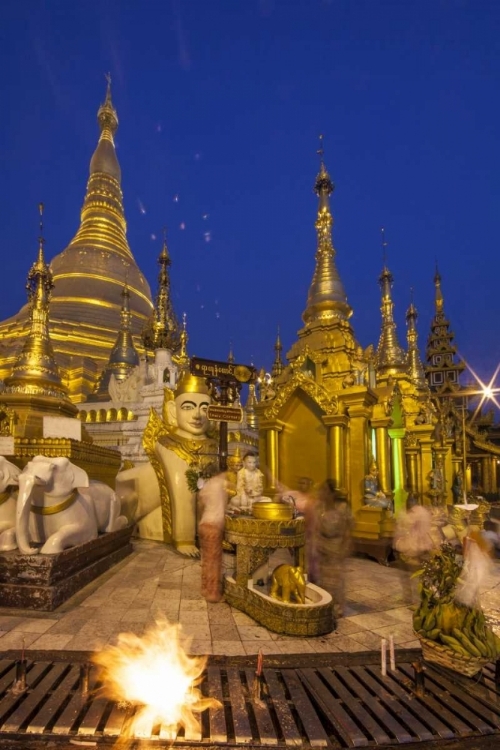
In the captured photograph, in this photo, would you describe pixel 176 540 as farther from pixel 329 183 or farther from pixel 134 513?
pixel 329 183

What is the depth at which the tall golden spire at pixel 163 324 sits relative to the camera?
25.1 meters

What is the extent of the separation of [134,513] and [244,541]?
18.0ft

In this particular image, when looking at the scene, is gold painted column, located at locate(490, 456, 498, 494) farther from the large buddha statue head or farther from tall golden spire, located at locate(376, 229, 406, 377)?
the large buddha statue head

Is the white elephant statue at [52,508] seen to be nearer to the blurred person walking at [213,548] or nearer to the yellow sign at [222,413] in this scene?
the blurred person walking at [213,548]

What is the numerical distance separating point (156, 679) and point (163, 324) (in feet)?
74.9

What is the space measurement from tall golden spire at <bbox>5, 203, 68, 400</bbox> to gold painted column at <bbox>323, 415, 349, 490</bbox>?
791 cm

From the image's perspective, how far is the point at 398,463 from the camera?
14.0 meters

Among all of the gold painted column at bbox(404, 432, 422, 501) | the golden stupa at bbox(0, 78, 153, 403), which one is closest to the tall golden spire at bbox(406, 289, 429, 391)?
the gold painted column at bbox(404, 432, 422, 501)

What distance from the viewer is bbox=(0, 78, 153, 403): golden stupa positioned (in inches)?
1219

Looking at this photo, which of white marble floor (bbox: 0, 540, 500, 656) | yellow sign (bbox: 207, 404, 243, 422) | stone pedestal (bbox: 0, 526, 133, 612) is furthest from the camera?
yellow sign (bbox: 207, 404, 243, 422)

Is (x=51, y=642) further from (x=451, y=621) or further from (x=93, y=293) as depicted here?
(x=93, y=293)

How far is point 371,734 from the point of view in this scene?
2.93 meters

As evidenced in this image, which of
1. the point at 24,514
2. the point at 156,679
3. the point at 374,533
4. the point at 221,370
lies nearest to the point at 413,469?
the point at 374,533

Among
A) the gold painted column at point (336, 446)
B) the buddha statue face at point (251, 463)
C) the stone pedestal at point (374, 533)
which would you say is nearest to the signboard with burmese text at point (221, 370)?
the buddha statue face at point (251, 463)
